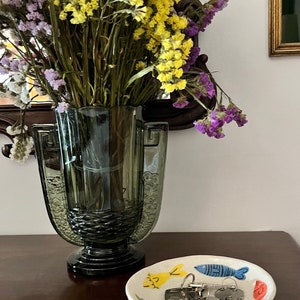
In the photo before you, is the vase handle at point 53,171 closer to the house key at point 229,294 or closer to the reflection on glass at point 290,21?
the house key at point 229,294

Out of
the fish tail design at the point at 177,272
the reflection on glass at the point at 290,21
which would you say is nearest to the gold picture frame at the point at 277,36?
the reflection on glass at the point at 290,21

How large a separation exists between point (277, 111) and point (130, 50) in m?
0.38

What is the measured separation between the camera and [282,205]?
107cm

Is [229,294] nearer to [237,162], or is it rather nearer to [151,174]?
[151,174]

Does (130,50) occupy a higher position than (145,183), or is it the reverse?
(130,50)

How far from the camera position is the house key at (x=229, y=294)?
728 mm

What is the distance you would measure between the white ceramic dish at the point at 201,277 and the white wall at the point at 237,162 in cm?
27

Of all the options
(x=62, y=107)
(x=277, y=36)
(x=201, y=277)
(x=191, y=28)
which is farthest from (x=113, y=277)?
(x=277, y=36)

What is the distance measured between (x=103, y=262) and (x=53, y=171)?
17 cm

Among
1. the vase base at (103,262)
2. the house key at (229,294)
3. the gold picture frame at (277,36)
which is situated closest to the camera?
the house key at (229,294)

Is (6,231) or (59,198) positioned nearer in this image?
(59,198)

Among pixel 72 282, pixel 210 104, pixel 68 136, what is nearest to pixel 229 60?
pixel 210 104

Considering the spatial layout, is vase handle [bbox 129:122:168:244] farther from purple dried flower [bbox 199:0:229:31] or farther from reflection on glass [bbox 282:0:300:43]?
reflection on glass [bbox 282:0:300:43]

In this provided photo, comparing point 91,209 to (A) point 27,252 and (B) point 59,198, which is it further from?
(A) point 27,252
